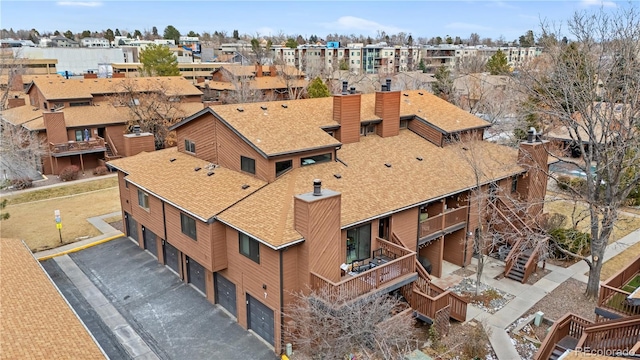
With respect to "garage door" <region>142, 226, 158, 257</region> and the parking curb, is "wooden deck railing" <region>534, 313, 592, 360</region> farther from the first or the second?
the parking curb

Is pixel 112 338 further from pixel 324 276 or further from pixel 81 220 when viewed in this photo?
pixel 81 220

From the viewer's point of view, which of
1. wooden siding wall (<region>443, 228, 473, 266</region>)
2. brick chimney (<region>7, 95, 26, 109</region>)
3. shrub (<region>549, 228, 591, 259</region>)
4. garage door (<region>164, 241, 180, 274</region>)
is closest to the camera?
garage door (<region>164, 241, 180, 274</region>)

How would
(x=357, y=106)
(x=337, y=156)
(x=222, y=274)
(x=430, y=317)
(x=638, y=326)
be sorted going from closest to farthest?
1. (x=638, y=326)
2. (x=430, y=317)
3. (x=222, y=274)
4. (x=337, y=156)
5. (x=357, y=106)

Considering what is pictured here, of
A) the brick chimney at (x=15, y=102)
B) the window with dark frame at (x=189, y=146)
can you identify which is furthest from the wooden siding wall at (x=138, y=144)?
the brick chimney at (x=15, y=102)

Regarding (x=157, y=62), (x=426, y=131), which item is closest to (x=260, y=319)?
(x=426, y=131)

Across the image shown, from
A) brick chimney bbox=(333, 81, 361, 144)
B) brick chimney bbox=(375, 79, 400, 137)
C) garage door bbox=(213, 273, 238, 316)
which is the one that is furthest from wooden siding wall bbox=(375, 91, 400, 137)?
garage door bbox=(213, 273, 238, 316)

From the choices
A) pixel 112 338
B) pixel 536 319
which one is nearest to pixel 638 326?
pixel 536 319
